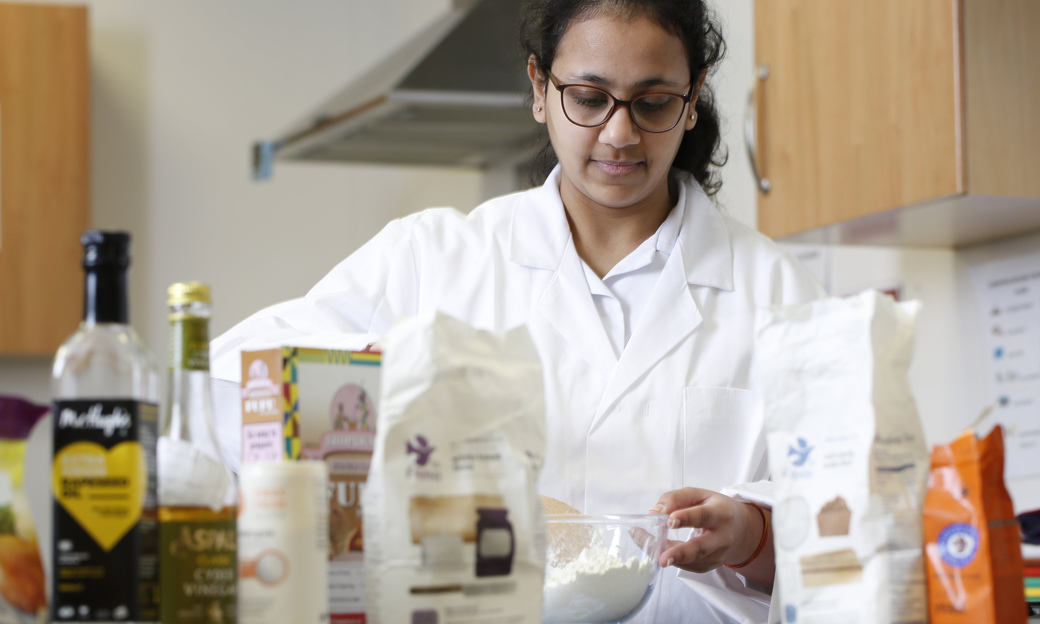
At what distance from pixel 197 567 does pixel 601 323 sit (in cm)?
77

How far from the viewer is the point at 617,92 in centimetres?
119

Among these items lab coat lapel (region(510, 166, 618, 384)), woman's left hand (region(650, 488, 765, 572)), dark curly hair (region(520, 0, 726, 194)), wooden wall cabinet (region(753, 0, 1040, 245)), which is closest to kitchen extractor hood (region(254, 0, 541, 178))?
wooden wall cabinet (region(753, 0, 1040, 245))

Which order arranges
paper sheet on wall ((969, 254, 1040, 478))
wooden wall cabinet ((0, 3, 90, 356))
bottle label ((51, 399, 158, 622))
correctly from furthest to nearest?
wooden wall cabinet ((0, 3, 90, 356)) < paper sheet on wall ((969, 254, 1040, 478)) < bottle label ((51, 399, 158, 622))

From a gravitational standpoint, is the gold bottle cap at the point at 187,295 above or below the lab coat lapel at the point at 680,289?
below

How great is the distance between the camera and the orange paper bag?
594mm

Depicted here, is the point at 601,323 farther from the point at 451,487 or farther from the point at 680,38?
the point at 451,487

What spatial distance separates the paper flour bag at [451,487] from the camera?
558mm

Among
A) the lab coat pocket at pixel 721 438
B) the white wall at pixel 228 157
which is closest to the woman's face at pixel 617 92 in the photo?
the lab coat pocket at pixel 721 438

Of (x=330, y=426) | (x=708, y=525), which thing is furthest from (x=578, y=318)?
(x=330, y=426)

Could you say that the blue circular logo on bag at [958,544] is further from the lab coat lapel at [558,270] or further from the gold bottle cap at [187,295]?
the lab coat lapel at [558,270]

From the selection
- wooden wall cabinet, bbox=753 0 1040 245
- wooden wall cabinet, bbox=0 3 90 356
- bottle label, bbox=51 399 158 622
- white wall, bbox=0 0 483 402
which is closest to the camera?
bottle label, bbox=51 399 158 622

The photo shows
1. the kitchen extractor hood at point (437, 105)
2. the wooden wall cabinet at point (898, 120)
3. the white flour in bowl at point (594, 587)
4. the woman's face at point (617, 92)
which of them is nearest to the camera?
the white flour in bowl at point (594, 587)

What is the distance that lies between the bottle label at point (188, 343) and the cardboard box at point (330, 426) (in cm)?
4

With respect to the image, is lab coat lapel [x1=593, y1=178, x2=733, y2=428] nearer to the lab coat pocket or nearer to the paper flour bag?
the lab coat pocket
